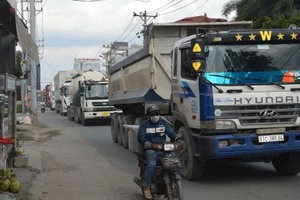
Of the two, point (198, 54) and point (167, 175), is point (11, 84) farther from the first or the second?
point (167, 175)

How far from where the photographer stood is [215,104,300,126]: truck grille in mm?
7211

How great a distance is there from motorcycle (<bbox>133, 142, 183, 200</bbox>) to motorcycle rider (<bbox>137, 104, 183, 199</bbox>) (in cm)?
12

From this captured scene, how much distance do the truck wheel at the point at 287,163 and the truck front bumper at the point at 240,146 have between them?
3.00ft

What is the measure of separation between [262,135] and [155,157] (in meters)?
2.16

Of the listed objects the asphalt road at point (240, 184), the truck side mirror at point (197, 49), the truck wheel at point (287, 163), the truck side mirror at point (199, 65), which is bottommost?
the asphalt road at point (240, 184)

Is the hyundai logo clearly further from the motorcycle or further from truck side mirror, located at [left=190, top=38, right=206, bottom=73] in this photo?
the motorcycle

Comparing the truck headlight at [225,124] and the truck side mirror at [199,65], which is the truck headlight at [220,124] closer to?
the truck headlight at [225,124]

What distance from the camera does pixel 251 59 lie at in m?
7.54

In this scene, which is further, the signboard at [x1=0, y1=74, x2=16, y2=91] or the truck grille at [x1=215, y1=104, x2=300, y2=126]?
the signboard at [x1=0, y1=74, x2=16, y2=91]

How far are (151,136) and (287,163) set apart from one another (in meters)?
3.41

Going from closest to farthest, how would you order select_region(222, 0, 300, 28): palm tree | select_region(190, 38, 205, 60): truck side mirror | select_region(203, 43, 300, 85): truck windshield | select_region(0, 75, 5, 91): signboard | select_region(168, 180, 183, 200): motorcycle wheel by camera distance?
select_region(168, 180, 183, 200): motorcycle wheel → select_region(190, 38, 205, 60): truck side mirror → select_region(203, 43, 300, 85): truck windshield → select_region(0, 75, 5, 91): signboard → select_region(222, 0, 300, 28): palm tree

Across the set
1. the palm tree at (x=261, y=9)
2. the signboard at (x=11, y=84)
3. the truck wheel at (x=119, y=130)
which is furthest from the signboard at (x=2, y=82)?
the palm tree at (x=261, y=9)

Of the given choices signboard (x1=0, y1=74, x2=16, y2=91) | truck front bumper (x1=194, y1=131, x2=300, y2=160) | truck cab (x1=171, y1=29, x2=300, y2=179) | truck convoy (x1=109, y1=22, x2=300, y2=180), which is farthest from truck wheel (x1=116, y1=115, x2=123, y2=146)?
truck front bumper (x1=194, y1=131, x2=300, y2=160)

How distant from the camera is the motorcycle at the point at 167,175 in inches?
231
